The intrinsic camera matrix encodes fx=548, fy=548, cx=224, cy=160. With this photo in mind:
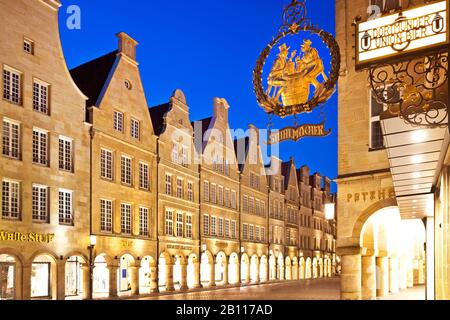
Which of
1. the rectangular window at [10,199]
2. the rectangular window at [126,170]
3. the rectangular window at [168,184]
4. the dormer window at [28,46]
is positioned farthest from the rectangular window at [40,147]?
the rectangular window at [168,184]

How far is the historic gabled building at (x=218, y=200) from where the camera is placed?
47.8 m

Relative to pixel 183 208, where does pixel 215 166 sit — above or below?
above

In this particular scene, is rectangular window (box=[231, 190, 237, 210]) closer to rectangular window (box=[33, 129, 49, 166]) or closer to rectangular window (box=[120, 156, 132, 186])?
rectangular window (box=[120, 156, 132, 186])

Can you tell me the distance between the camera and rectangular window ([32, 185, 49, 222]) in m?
28.4

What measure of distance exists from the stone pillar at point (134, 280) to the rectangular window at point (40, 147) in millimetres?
10483

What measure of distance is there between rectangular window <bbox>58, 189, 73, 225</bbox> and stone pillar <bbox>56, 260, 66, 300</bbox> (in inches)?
91.1

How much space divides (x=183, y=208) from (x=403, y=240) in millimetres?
18209

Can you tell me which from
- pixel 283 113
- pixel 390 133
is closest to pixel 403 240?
pixel 283 113

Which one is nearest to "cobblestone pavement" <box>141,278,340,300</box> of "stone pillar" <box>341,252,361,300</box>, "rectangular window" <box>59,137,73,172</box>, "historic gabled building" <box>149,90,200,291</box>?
"historic gabled building" <box>149,90,200,291</box>

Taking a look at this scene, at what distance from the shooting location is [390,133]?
8.96 m

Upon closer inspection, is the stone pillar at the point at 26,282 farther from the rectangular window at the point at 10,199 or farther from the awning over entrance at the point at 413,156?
the awning over entrance at the point at 413,156

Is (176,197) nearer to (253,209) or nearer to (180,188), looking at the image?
(180,188)
